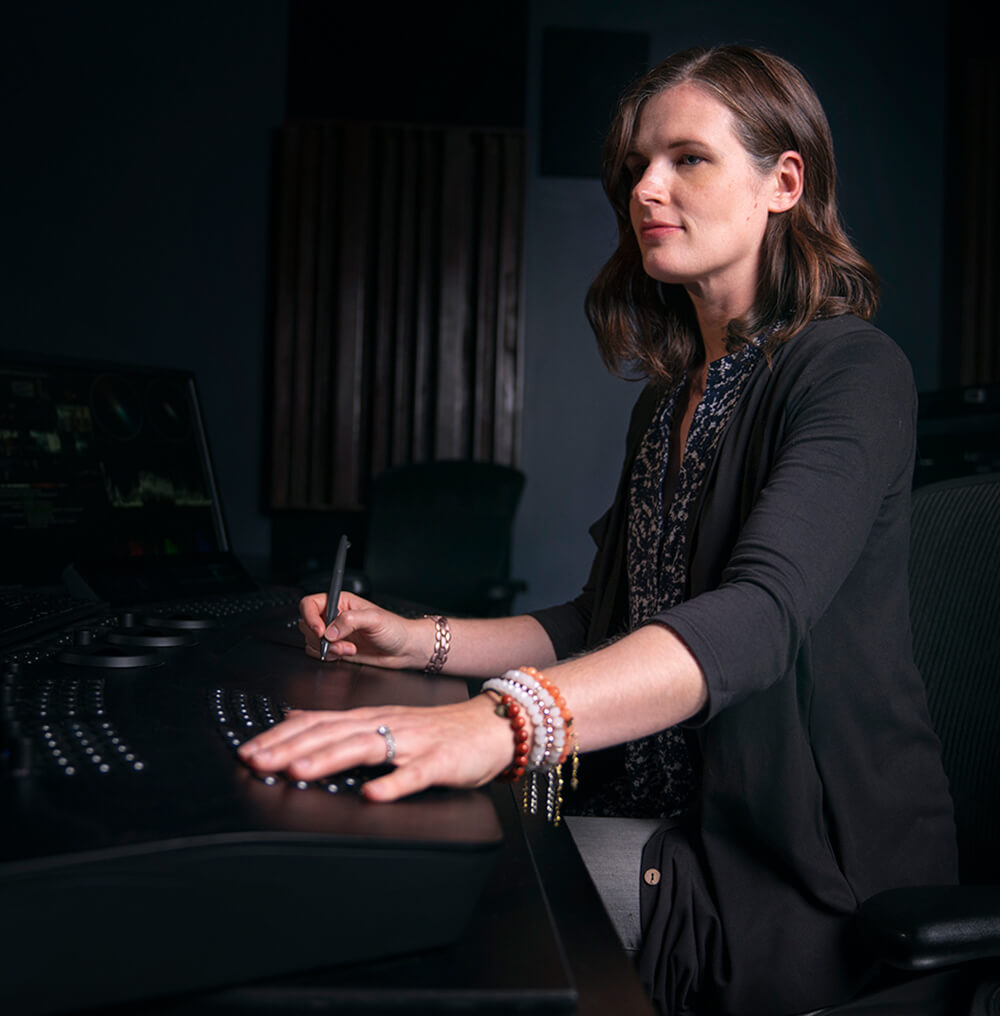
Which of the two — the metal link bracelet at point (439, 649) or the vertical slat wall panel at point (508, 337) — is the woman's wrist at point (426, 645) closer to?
the metal link bracelet at point (439, 649)

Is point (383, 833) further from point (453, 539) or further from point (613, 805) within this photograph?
point (453, 539)

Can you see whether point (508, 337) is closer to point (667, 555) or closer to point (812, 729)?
point (667, 555)

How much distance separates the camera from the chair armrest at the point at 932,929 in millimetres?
762

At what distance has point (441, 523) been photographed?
10.7 ft

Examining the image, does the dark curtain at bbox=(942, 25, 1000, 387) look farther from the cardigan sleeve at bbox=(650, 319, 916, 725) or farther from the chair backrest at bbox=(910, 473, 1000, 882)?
the cardigan sleeve at bbox=(650, 319, 916, 725)

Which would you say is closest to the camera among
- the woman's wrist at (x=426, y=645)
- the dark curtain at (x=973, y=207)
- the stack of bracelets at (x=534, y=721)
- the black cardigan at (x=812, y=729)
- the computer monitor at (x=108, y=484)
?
the stack of bracelets at (x=534, y=721)

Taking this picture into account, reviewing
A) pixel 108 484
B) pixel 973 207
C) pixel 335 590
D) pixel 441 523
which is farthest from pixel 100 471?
pixel 973 207

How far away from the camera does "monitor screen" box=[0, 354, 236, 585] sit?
1.48 metres

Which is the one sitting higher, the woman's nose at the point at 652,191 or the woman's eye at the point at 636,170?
the woman's eye at the point at 636,170

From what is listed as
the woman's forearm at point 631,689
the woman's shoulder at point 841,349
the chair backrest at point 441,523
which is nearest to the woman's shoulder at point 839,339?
the woman's shoulder at point 841,349

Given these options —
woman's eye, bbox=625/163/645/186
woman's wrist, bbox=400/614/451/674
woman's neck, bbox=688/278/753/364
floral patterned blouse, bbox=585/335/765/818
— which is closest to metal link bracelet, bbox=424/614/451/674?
woman's wrist, bbox=400/614/451/674

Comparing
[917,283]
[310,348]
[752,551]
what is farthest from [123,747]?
[917,283]

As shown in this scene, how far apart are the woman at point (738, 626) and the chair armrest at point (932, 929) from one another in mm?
171

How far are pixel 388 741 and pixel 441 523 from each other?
104 inches
